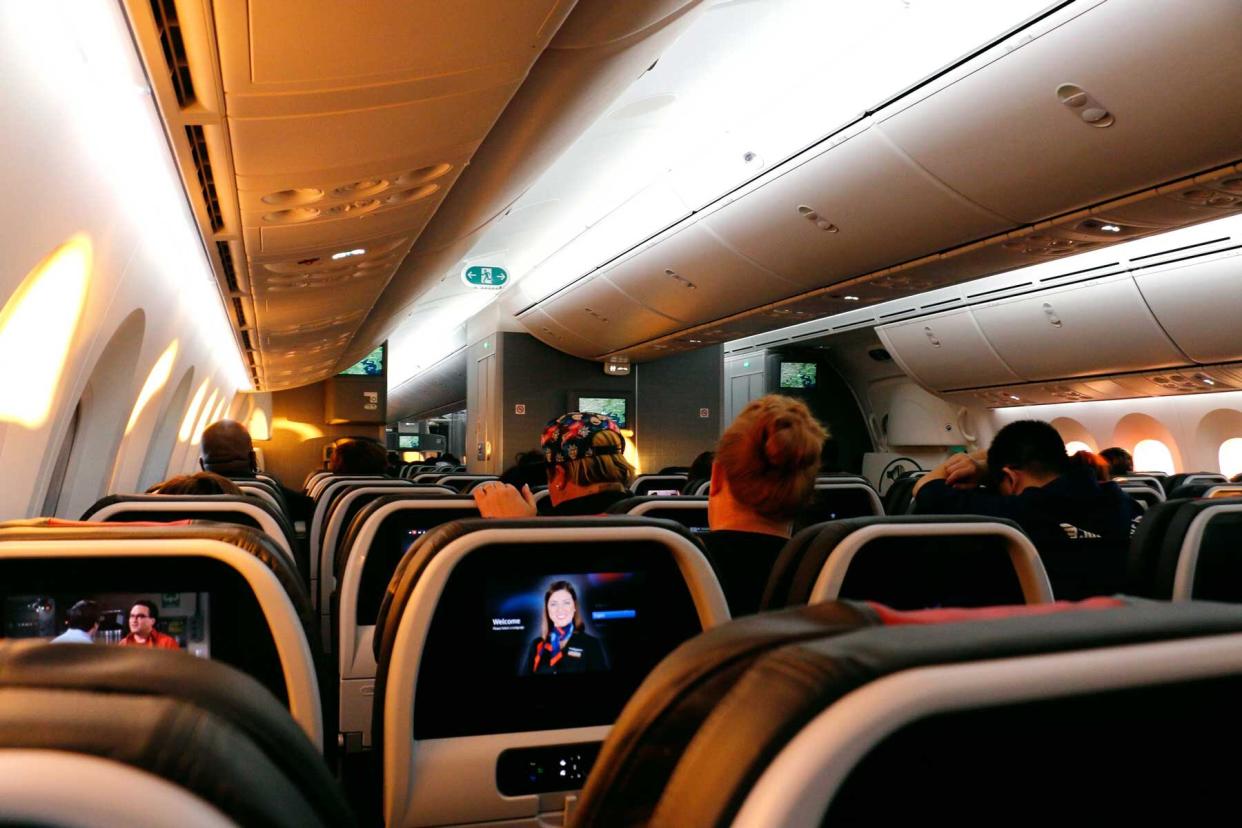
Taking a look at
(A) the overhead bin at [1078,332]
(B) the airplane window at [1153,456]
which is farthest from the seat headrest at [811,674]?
(B) the airplane window at [1153,456]


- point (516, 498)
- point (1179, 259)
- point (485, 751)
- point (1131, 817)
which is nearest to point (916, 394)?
point (1179, 259)

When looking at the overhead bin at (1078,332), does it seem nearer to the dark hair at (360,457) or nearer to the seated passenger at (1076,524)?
the dark hair at (360,457)

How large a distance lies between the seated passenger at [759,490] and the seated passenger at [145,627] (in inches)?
58.2

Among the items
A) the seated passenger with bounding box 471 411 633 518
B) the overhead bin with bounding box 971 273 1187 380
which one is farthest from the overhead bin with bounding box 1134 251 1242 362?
the seated passenger with bounding box 471 411 633 518

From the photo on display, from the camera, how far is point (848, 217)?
825 centimetres

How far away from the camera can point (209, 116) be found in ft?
13.8

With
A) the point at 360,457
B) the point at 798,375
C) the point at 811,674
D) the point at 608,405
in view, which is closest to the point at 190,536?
the point at 811,674

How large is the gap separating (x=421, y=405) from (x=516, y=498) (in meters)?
30.5

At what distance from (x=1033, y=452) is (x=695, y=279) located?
7748 mm

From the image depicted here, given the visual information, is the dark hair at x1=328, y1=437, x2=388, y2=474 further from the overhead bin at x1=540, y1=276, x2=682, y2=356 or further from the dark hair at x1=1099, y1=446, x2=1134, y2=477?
the dark hair at x1=1099, y1=446, x2=1134, y2=477

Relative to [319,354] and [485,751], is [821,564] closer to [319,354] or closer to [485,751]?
[485,751]

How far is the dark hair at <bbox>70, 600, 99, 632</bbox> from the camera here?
2094 millimetres

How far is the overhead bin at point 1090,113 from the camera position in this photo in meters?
4.80

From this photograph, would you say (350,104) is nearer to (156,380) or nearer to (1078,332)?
(156,380)
